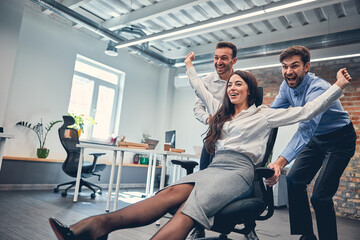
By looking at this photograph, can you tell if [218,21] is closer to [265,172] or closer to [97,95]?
[265,172]

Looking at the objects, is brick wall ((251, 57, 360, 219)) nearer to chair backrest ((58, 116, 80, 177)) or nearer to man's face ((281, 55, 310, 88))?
man's face ((281, 55, 310, 88))

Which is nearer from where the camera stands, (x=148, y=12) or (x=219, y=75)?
(x=219, y=75)

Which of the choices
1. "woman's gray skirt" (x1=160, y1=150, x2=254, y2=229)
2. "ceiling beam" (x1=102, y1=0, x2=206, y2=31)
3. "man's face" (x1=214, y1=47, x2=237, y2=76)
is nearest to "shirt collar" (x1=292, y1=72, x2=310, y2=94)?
"man's face" (x1=214, y1=47, x2=237, y2=76)

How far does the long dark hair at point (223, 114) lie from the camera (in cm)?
158

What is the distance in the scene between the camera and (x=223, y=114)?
1651 millimetres

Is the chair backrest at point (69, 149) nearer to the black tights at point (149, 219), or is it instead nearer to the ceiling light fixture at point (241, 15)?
the ceiling light fixture at point (241, 15)

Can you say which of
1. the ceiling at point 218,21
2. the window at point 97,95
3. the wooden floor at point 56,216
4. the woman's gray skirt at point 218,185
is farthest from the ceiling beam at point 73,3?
the woman's gray skirt at point 218,185

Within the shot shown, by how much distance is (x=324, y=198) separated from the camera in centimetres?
165

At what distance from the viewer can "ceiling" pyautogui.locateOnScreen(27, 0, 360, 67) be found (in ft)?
14.6

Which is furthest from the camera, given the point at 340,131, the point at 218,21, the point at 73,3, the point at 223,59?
the point at 73,3

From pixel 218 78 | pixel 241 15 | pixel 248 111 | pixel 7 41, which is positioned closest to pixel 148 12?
pixel 241 15

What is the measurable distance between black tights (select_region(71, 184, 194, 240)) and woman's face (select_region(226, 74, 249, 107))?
59 cm

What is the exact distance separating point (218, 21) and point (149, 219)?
3.46m

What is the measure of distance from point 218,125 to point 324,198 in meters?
0.80
